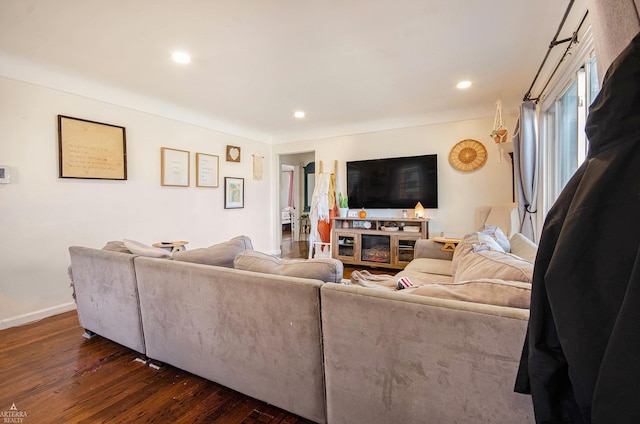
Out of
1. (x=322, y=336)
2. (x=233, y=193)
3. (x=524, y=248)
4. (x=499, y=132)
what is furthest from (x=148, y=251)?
(x=499, y=132)

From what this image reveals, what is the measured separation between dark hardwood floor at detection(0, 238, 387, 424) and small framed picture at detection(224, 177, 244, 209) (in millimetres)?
2770

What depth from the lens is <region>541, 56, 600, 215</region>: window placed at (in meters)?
1.98

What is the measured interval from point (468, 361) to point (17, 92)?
12.7 ft

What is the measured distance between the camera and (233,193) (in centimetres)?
479

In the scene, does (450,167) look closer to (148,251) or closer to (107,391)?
(148,251)

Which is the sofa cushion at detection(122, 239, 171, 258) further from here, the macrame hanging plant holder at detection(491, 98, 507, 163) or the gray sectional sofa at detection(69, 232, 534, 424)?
the macrame hanging plant holder at detection(491, 98, 507, 163)

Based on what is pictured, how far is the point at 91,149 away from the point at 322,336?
3.21 m

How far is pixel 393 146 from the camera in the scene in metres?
4.57

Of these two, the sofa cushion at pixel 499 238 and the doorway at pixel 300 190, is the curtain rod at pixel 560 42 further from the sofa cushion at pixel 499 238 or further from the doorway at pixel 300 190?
the doorway at pixel 300 190

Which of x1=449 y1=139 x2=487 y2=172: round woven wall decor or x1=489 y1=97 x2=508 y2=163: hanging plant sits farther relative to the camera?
x1=449 y1=139 x2=487 y2=172: round woven wall decor

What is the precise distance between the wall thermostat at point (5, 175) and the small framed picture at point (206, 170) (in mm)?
1928

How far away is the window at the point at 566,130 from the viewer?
1.98 m

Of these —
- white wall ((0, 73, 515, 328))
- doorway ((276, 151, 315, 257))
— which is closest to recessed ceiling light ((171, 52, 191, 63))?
white wall ((0, 73, 515, 328))

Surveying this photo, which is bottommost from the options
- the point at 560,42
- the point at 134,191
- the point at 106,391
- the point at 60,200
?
the point at 106,391
